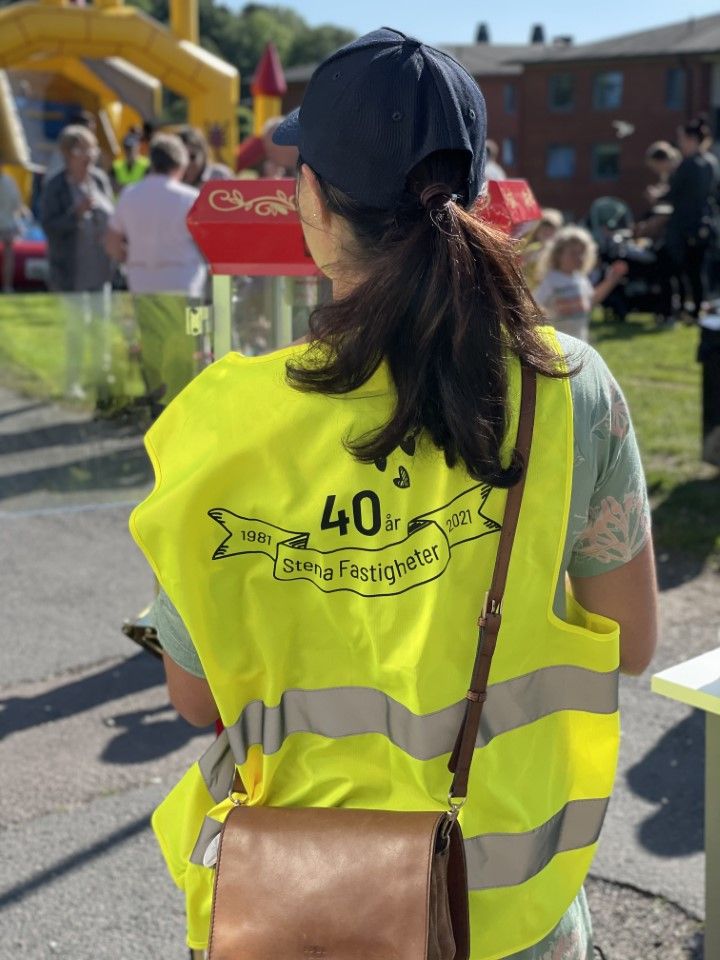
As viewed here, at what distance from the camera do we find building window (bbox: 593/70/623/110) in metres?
52.5

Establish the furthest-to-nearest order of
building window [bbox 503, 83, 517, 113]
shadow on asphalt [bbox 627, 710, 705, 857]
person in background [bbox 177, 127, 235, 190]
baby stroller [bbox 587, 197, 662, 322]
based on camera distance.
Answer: building window [bbox 503, 83, 517, 113] < baby stroller [bbox 587, 197, 662, 322] < person in background [bbox 177, 127, 235, 190] < shadow on asphalt [bbox 627, 710, 705, 857]

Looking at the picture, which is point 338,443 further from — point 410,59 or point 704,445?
point 704,445

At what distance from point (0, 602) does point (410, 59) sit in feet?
13.9

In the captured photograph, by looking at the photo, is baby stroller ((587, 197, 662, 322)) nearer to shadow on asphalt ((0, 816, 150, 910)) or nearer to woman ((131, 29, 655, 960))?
shadow on asphalt ((0, 816, 150, 910))

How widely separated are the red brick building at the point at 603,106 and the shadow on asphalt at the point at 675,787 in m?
48.8

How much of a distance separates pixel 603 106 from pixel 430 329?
5546cm

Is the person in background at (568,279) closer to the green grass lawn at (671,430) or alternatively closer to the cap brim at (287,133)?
the green grass lawn at (671,430)

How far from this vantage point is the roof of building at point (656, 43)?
164ft

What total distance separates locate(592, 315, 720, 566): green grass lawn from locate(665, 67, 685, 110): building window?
40565 mm

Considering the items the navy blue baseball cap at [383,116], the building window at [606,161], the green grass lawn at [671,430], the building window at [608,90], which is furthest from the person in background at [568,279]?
the building window at [608,90]

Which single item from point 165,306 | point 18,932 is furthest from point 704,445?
point 18,932

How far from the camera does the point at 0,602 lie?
507 cm

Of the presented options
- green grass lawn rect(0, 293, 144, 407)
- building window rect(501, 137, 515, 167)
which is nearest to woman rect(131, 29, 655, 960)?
green grass lawn rect(0, 293, 144, 407)

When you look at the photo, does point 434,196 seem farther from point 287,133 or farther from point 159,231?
point 159,231
